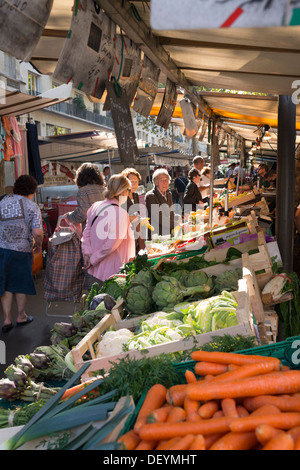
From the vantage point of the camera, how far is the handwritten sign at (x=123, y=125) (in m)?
3.13

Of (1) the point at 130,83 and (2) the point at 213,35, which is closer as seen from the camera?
(2) the point at 213,35

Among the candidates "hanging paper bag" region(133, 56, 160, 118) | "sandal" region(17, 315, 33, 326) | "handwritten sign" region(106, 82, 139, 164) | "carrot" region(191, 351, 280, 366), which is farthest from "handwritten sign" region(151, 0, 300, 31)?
"sandal" region(17, 315, 33, 326)

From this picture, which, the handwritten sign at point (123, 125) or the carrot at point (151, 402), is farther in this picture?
the handwritten sign at point (123, 125)

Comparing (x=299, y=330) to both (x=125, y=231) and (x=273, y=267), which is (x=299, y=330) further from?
(x=125, y=231)

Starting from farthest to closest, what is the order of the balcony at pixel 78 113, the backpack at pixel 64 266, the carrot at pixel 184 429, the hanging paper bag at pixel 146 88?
the balcony at pixel 78 113 < the backpack at pixel 64 266 < the hanging paper bag at pixel 146 88 < the carrot at pixel 184 429

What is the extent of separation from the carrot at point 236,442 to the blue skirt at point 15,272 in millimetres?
5239

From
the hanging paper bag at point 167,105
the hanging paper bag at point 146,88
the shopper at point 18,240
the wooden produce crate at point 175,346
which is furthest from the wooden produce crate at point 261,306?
the shopper at point 18,240

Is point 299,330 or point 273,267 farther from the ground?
point 273,267

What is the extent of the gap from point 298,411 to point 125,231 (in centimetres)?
379

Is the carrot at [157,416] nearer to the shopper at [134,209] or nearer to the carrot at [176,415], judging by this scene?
the carrot at [176,415]

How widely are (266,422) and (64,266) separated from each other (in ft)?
17.0

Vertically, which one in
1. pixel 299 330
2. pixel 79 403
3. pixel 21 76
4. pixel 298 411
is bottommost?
pixel 299 330

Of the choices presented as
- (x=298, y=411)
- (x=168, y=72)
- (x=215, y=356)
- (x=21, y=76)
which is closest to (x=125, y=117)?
(x=168, y=72)

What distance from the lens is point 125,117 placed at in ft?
11.0
